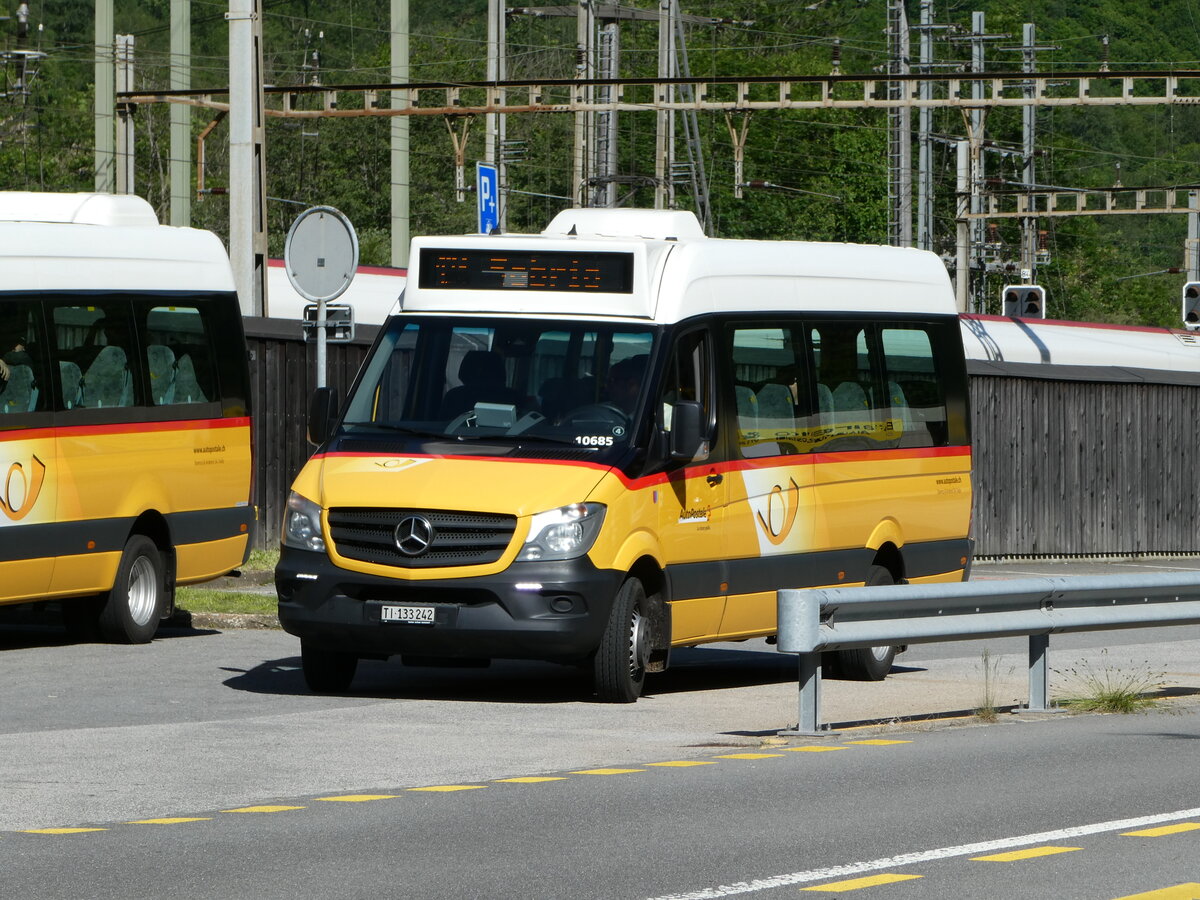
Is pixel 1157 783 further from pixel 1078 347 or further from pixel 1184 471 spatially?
pixel 1078 347

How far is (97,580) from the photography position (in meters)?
15.9

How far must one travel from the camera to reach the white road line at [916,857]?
→ 24.4ft

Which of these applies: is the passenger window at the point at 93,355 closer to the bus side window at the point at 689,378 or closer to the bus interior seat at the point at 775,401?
the bus side window at the point at 689,378

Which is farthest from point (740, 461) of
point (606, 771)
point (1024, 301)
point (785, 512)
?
point (1024, 301)

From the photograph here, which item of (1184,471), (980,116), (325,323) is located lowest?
(1184,471)

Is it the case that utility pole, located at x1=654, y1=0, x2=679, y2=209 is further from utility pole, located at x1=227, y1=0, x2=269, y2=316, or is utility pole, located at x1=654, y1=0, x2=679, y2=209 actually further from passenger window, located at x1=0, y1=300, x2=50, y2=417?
passenger window, located at x1=0, y1=300, x2=50, y2=417

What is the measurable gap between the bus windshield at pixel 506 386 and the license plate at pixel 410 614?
0.99 meters

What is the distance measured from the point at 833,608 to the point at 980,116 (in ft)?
146

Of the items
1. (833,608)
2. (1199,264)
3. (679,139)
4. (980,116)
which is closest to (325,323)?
(833,608)

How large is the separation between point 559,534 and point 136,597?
4847 millimetres

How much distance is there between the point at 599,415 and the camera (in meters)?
13.4

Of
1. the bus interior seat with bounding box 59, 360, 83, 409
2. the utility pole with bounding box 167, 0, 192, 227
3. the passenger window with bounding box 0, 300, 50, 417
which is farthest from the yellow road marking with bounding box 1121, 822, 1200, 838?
the utility pole with bounding box 167, 0, 192, 227

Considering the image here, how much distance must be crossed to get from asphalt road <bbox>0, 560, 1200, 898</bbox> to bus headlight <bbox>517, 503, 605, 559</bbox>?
0.91m

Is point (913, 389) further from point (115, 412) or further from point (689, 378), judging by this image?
point (115, 412)
